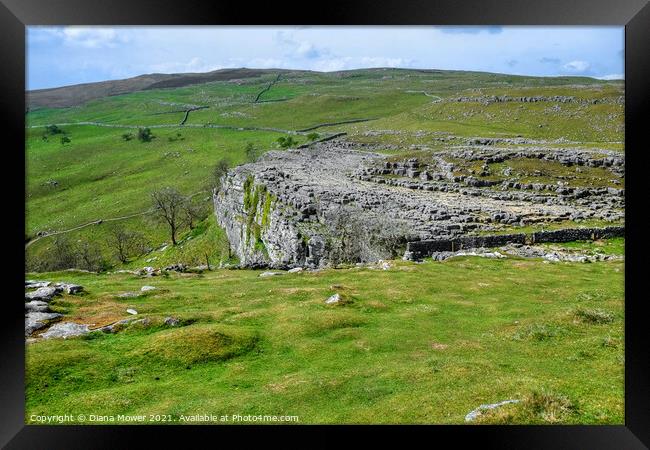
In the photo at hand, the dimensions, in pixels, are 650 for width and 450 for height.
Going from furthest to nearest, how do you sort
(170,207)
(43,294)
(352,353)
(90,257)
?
(170,207) < (90,257) < (43,294) < (352,353)

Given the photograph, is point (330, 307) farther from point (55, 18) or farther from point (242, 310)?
point (55, 18)

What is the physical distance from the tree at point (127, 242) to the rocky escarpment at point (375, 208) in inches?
630

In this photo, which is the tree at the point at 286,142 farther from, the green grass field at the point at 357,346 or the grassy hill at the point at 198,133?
the green grass field at the point at 357,346


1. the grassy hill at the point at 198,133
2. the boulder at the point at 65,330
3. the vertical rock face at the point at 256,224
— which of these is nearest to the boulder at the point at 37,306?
the boulder at the point at 65,330

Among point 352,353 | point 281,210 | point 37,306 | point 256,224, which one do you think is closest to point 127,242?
point 256,224

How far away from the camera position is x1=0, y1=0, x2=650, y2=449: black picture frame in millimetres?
17062

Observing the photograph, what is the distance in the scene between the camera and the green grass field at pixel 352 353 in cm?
1694

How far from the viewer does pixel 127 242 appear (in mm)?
75688

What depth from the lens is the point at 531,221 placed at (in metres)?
41.6

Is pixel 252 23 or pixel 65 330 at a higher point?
pixel 252 23

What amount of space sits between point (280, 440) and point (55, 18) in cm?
1740

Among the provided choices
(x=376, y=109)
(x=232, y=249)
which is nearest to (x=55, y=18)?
(x=232, y=249)

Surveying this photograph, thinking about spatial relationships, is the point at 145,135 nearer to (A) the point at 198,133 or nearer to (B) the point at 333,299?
(A) the point at 198,133

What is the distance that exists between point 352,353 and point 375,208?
25175mm
